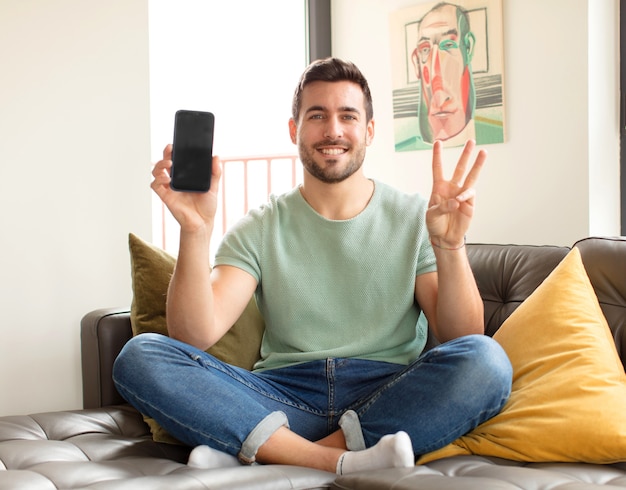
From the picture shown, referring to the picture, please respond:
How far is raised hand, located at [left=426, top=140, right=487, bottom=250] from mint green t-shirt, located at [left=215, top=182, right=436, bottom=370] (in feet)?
0.62

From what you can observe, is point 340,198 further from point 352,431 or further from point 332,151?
point 352,431

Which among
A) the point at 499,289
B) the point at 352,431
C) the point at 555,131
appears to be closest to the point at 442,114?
the point at 555,131

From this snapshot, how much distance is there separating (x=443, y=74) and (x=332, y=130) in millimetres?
1248

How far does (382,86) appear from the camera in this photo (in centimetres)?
348

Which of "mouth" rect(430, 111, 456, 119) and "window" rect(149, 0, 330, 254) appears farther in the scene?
"window" rect(149, 0, 330, 254)

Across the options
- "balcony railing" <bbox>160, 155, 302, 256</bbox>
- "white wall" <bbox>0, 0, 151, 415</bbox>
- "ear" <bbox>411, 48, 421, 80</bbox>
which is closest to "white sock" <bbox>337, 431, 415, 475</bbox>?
"white wall" <bbox>0, 0, 151, 415</bbox>

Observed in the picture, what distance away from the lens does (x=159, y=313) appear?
2.24 m

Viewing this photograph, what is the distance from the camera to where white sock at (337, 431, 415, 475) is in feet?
5.56

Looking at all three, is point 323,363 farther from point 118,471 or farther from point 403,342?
point 118,471

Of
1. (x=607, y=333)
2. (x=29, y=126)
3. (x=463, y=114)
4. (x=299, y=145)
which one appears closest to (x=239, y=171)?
(x=463, y=114)

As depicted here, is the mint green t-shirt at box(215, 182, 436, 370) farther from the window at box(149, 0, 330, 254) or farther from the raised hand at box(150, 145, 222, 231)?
the window at box(149, 0, 330, 254)

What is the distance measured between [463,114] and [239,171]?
2111mm

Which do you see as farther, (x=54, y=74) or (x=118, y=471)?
(x=54, y=74)

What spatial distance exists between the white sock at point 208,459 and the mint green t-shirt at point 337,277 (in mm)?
351
